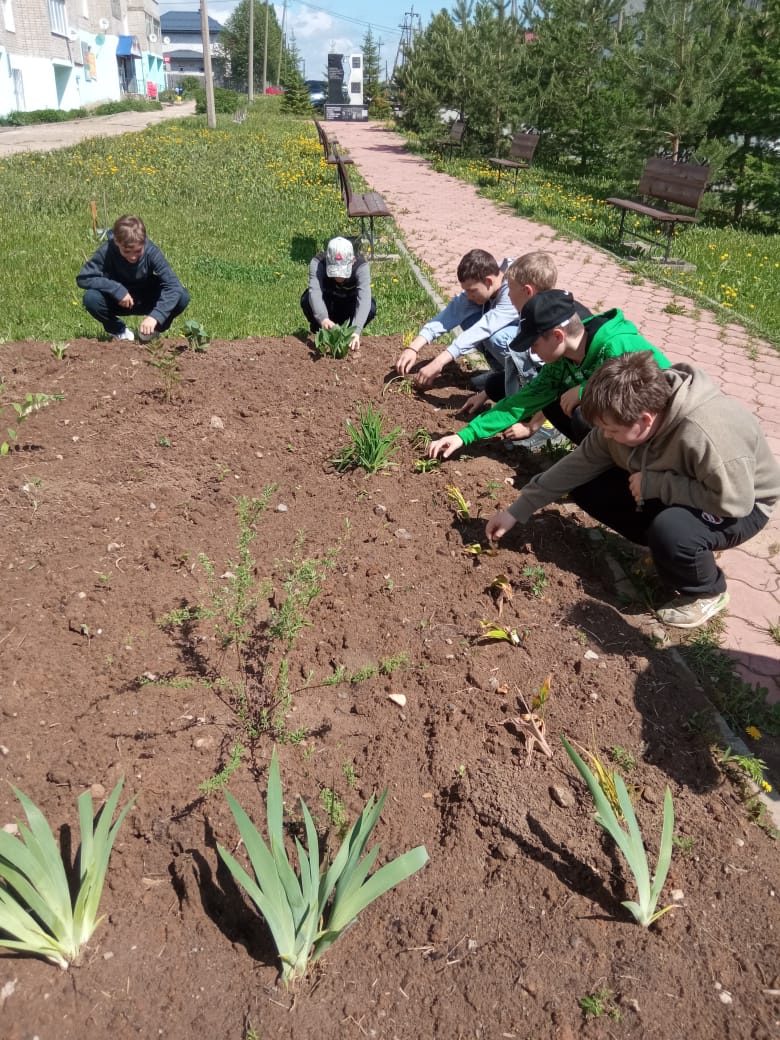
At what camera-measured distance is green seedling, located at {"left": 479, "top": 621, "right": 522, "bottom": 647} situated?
2.60 m

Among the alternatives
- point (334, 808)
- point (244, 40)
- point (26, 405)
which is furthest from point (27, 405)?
point (244, 40)

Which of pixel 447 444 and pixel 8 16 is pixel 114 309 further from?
pixel 8 16

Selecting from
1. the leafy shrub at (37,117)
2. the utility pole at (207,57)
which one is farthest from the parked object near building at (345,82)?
the utility pole at (207,57)

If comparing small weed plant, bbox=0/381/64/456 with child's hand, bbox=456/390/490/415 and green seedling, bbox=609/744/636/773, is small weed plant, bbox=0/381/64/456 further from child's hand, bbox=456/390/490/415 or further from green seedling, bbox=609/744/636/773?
green seedling, bbox=609/744/636/773

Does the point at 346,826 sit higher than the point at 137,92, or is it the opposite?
the point at 137,92

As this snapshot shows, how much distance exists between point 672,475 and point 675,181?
8462 mm

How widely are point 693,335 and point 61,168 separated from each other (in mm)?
13150

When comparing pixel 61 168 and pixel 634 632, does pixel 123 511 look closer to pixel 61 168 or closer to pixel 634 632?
pixel 634 632

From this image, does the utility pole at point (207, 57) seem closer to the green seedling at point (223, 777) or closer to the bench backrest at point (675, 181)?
the bench backrest at point (675, 181)

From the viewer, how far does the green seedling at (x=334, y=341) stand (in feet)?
15.9

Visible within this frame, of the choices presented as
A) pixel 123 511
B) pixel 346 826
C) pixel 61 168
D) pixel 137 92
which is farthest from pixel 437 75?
pixel 137 92

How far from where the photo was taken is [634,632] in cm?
277

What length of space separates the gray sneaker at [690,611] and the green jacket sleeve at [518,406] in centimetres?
114

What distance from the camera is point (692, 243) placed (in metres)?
10.3
